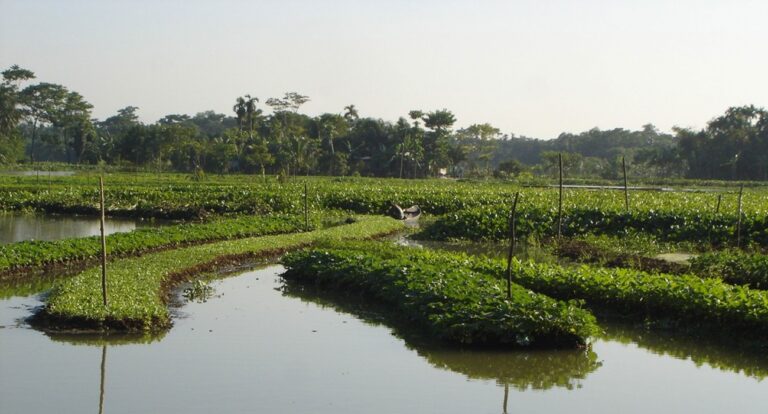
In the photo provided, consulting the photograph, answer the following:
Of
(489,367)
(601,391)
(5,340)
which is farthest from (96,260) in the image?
(601,391)

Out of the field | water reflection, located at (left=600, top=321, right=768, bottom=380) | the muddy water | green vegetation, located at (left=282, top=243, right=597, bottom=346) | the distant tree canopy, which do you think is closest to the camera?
the muddy water

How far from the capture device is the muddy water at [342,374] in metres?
9.75

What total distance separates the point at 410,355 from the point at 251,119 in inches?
2938

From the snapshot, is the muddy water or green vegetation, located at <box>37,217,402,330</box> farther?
green vegetation, located at <box>37,217,402,330</box>

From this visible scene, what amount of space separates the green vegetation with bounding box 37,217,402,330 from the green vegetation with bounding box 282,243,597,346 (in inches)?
126

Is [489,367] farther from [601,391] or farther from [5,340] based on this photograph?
[5,340]

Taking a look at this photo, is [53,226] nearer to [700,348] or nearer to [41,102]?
[700,348]

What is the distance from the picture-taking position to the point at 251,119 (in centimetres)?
8450

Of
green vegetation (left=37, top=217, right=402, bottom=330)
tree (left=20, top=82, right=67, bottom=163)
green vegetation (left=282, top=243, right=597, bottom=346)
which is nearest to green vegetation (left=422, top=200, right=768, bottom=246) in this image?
green vegetation (left=37, top=217, right=402, bottom=330)

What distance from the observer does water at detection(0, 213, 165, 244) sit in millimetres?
25594

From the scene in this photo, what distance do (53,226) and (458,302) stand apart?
2081cm

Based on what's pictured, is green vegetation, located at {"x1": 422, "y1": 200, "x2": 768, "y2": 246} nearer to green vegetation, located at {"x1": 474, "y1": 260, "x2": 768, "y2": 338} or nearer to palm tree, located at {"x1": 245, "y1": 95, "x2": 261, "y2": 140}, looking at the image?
green vegetation, located at {"x1": 474, "y1": 260, "x2": 768, "y2": 338}

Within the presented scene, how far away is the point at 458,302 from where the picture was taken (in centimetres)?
1286

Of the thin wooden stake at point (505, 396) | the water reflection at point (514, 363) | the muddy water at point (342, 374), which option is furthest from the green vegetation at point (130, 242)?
the thin wooden stake at point (505, 396)
